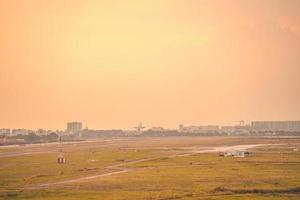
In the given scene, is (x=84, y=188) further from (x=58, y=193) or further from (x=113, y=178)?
(x=113, y=178)

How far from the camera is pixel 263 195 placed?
2192 inches

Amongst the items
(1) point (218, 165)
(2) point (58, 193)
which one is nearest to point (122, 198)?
(2) point (58, 193)

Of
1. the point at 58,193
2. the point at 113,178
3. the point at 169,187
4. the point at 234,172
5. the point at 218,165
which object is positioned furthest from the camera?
the point at 218,165

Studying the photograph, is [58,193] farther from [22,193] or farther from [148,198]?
[148,198]

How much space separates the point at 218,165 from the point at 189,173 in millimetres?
15437

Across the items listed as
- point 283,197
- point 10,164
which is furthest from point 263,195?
point 10,164

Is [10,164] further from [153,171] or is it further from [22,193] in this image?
[22,193]

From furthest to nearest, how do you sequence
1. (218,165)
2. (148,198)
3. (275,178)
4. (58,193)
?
(218,165)
(275,178)
(58,193)
(148,198)

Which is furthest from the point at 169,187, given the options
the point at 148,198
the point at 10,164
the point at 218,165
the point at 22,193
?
the point at 10,164

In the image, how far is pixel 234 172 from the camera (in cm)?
7975

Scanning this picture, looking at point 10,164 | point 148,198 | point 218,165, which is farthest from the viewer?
point 10,164

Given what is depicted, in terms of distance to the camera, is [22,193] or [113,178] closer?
[22,193]

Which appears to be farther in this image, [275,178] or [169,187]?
[275,178]

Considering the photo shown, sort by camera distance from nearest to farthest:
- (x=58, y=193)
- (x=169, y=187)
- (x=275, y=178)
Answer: (x=58, y=193), (x=169, y=187), (x=275, y=178)
